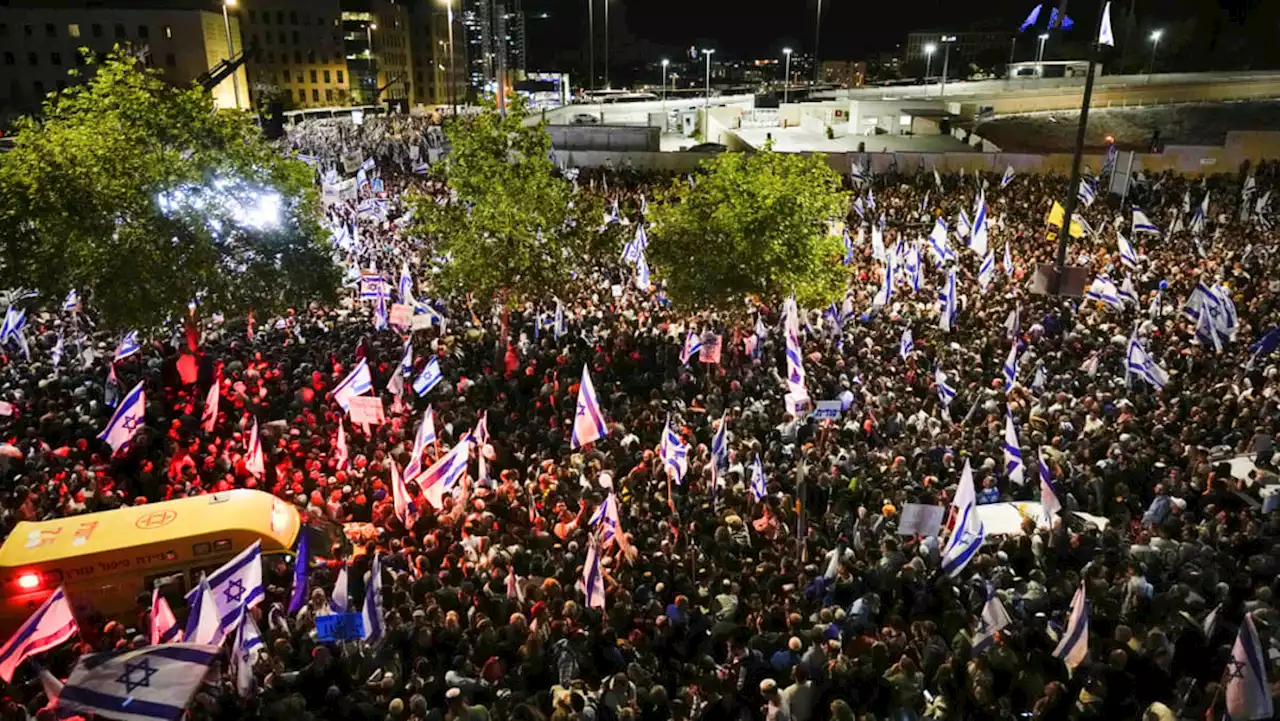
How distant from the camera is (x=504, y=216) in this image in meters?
16.5

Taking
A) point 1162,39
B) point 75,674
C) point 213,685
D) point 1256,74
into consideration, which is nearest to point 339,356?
point 213,685

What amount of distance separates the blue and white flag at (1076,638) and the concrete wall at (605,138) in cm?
3449

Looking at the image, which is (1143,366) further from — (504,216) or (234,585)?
(234,585)

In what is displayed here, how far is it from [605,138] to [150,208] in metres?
27.3

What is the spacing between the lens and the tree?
16.3 meters

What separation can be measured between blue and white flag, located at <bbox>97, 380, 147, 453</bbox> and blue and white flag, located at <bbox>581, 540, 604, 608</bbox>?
7.06 meters

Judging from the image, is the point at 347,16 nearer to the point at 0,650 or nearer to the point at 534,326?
the point at 534,326

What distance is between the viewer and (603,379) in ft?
48.6

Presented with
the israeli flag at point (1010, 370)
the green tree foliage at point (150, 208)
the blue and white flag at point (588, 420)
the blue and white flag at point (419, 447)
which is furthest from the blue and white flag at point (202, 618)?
the israeli flag at point (1010, 370)

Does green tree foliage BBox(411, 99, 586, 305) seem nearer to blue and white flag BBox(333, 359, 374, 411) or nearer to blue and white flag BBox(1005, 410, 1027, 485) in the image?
blue and white flag BBox(333, 359, 374, 411)

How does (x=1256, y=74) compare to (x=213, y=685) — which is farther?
(x=1256, y=74)

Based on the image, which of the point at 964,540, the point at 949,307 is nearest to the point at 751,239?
the point at 949,307

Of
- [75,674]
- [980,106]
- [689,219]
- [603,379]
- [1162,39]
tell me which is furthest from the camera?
[1162,39]

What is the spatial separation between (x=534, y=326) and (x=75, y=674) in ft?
39.7
